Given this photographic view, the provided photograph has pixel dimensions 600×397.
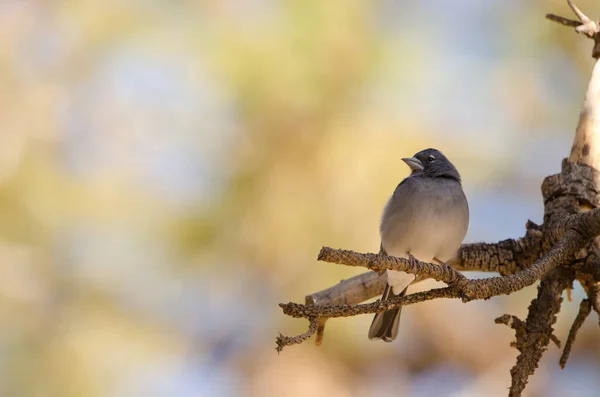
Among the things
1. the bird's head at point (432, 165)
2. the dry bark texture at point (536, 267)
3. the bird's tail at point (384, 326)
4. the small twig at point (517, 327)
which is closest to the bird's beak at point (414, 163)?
the bird's head at point (432, 165)

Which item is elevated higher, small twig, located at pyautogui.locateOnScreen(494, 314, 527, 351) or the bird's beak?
the bird's beak

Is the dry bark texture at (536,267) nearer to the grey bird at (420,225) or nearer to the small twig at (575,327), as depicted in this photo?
the small twig at (575,327)

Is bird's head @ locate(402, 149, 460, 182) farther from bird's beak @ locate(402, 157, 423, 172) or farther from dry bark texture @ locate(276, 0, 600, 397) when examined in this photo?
dry bark texture @ locate(276, 0, 600, 397)

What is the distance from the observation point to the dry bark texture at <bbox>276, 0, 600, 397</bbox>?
2.72 meters

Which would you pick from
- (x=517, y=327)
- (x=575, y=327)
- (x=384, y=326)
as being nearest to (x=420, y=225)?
(x=384, y=326)

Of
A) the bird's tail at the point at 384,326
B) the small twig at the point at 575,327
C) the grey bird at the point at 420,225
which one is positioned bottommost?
the small twig at the point at 575,327

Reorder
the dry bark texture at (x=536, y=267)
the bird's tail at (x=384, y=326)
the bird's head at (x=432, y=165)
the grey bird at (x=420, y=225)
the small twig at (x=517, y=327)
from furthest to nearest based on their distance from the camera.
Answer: the bird's head at (x=432, y=165)
the bird's tail at (x=384, y=326)
the grey bird at (x=420, y=225)
the small twig at (x=517, y=327)
the dry bark texture at (x=536, y=267)

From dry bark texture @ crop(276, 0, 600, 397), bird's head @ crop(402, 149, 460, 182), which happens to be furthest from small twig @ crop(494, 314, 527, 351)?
bird's head @ crop(402, 149, 460, 182)

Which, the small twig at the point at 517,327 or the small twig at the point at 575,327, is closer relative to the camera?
the small twig at the point at 575,327

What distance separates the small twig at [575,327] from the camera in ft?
10.6

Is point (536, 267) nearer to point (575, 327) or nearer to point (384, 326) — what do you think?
point (575, 327)

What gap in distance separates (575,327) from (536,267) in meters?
0.46

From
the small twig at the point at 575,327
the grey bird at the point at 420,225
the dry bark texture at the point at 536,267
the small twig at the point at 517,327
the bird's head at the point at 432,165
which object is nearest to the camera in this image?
the dry bark texture at the point at 536,267

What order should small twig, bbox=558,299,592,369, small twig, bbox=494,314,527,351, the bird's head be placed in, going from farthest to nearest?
1. the bird's head
2. small twig, bbox=494,314,527,351
3. small twig, bbox=558,299,592,369
